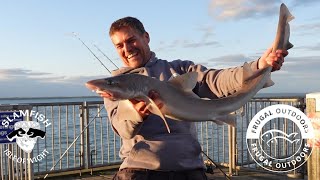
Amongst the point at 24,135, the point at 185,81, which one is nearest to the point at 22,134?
the point at 24,135

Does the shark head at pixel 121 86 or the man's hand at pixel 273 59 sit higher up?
the man's hand at pixel 273 59

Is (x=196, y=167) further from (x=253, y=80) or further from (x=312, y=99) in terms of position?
(x=312, y=99)

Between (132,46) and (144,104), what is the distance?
0.63 meters

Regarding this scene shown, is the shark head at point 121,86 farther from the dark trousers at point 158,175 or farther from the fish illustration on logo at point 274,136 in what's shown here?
the fish illustration on logo at point 274,136

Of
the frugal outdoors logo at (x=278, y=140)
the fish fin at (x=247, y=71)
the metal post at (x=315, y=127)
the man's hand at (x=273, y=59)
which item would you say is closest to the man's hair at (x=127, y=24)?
the fish fin at (x=247, y=71)

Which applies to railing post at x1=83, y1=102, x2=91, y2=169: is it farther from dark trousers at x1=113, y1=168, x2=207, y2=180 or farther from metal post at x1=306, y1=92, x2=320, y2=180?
dark trousers at x1=113, y1=168, x2=207, y2=180

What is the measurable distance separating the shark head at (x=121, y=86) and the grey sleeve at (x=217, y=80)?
0.67 m

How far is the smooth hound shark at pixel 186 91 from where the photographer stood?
2988mm

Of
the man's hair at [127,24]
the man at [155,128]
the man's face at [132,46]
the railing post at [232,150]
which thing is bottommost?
the railing post at [232,150]

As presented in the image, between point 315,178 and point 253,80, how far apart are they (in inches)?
165

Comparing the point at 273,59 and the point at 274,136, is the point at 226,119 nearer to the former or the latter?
the point at 273,59

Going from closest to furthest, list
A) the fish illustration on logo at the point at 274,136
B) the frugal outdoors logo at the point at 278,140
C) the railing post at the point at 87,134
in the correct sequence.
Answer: the frugal outdoors logo at the point at 278,140
the fish illustration on logo at the point at 274,136
the railing post at the point at 87,134

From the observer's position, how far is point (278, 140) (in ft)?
32.6

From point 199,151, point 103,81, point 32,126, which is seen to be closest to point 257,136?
point 32,126
